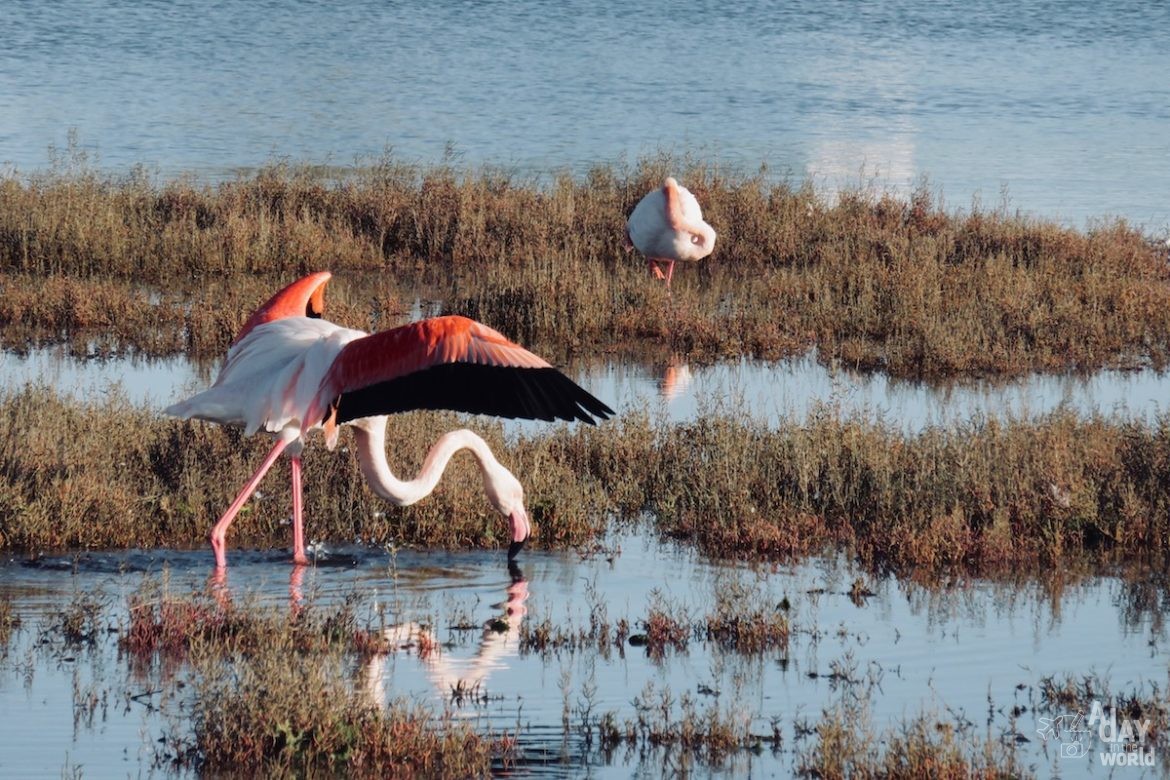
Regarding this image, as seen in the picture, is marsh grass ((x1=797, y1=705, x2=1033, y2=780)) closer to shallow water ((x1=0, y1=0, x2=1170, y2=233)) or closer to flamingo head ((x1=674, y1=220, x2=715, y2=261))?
flamingo head ((x1=674, y1=220, x2=715, y2=261))

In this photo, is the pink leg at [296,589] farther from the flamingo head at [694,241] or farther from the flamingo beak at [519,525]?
the flamingo head at [694,241]

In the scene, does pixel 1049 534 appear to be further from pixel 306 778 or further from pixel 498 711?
pixel 306 778

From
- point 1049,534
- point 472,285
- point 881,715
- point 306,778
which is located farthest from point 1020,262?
point 306,778

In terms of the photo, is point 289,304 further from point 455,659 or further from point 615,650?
point 615,650

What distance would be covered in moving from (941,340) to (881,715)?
578 cm

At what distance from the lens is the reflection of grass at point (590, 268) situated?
11914mm

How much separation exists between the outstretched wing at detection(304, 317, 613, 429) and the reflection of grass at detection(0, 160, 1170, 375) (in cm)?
473

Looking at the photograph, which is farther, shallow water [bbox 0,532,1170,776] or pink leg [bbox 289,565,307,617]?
pink leg [bbox 289,565,307,617]

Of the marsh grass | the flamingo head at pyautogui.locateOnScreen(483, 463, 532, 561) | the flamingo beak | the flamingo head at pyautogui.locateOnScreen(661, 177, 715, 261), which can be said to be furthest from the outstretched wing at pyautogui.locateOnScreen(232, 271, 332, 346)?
the flamingo head at pyautogui.locateOnScreen(661, 177, 715, 261)

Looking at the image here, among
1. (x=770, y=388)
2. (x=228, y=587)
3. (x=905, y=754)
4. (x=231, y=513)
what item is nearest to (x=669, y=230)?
(x=770, y=388)

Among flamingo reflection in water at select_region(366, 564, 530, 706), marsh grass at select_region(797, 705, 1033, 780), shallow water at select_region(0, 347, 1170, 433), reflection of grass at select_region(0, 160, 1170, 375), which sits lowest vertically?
marsh grass at select_region(797, 705, 1033, 780)

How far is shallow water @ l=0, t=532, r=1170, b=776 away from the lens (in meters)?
5.75

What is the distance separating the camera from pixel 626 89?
30031 mm

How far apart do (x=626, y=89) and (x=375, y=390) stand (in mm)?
23585
